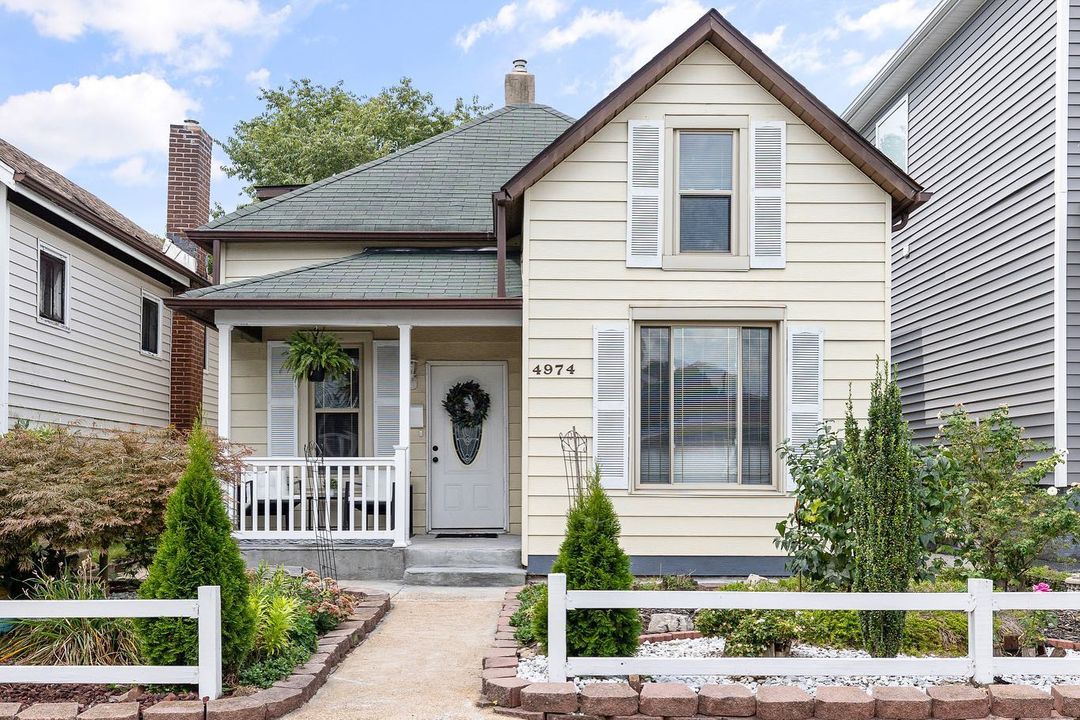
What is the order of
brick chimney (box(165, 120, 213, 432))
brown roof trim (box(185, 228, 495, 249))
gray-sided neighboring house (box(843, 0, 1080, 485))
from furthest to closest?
brick chimney (box(165, 120, 213, 432)) < brown roof trim (box(185, 228, 495, 249)) < gray-sided neighboring house (box(843, 0, 1080, 485))

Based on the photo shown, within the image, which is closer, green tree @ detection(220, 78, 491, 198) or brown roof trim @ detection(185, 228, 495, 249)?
brown roof trim @ detection(185, 228, 495, 249)

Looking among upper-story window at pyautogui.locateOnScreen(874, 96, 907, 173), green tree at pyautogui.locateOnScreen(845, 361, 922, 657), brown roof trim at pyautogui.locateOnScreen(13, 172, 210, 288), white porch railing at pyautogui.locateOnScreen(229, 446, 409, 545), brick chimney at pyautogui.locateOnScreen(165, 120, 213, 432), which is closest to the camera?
green tree at pyautogui.locateOnScreen(845, 361, 922, 657)

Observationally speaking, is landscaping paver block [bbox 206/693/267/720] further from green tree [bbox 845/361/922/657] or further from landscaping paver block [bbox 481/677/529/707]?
green tree [bbox 845/361/922/657]

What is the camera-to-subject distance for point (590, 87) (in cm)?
3008

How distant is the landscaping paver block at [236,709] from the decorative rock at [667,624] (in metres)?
2.89

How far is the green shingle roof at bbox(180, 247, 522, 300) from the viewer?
10.3m

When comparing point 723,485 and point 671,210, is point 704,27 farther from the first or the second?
point 723,485

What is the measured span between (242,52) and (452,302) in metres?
23.6

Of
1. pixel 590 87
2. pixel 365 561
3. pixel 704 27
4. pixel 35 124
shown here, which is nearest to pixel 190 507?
pixel 365 561

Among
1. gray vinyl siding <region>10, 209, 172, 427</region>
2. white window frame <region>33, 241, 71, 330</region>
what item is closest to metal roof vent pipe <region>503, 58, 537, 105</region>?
gray vinyl siding <region>10, 209, 172, 427</region>

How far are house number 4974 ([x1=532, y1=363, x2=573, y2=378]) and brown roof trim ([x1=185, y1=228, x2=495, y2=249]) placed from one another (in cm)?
265

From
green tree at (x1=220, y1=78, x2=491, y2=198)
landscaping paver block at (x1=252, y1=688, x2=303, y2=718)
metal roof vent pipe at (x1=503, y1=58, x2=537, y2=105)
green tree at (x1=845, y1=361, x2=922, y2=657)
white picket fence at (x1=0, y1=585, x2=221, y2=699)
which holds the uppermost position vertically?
green tree at (x1=220, y1=78, x2=491, y2=198)

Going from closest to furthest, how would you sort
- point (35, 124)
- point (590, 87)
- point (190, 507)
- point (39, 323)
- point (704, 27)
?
point (190, 507) < point (704, 27) < point (39, 323) < point (590, 87) < point (35, 124)

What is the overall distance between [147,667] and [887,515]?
4.38 metres
